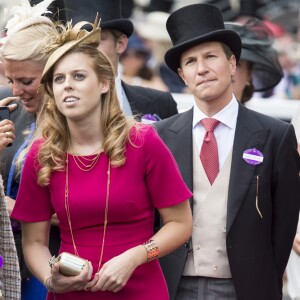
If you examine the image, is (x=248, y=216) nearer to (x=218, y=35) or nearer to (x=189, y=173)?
(x=189, y=173)

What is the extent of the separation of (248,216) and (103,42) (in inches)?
62.5

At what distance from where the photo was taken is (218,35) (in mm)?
7289

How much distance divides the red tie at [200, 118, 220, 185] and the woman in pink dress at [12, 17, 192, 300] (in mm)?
839

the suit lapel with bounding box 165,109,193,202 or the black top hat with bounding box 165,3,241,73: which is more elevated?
the black top hat with bounding box 165,3,241,73

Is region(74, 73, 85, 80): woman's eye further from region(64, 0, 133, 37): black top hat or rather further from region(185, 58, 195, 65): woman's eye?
region(64, 0, 133, 37): black top hat

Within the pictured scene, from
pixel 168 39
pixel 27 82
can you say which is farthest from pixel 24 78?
pixel 168 39

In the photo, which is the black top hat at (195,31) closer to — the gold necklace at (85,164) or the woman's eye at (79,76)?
the woman's eye at (79,76)

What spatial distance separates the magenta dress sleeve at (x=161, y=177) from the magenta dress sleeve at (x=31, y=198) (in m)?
0.51

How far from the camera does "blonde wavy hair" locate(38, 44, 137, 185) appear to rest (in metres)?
6.13

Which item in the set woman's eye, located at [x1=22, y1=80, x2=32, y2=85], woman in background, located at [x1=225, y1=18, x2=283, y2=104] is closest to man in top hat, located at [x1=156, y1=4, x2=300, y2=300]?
woman's eye, located at [x1=22, y1=80, x2=32, y2=85]

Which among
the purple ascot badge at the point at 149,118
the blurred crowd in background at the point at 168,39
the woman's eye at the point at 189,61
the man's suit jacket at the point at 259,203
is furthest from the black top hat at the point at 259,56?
the blurred crowd in background at the point at 168,39

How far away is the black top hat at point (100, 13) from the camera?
7.92m

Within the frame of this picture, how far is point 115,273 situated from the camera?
5.87 meters

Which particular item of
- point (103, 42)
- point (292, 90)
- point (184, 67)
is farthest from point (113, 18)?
point (292, 90)
